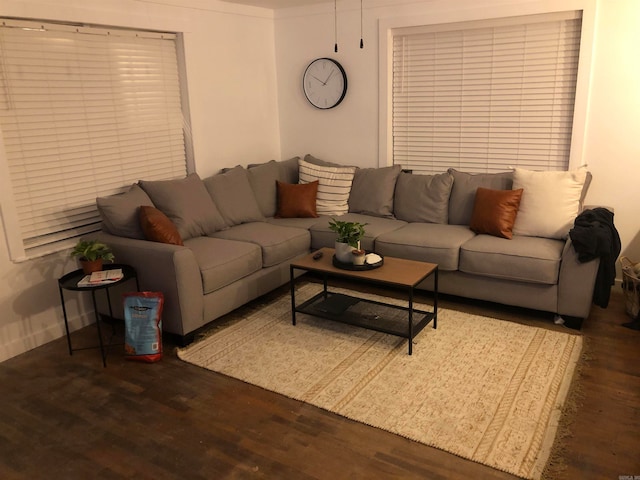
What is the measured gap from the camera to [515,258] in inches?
143

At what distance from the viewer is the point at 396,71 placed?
16.4 ft

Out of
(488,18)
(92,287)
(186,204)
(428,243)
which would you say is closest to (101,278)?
(92,287)

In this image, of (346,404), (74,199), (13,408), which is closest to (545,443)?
(346,404)

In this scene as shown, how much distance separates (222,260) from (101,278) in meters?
0.78

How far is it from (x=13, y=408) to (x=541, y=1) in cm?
453

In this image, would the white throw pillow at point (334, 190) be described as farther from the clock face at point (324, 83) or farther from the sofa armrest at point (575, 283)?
the sofa armrest at point (575, 283)

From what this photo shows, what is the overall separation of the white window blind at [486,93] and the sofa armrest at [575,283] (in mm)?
1188

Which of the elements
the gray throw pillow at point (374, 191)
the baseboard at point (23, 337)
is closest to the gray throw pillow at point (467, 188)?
the gray throw pillow at point (374, 191)

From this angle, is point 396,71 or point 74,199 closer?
point 74,199

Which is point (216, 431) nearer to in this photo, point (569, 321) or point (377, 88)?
point (569, 321)

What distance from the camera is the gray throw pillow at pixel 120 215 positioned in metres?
3.67

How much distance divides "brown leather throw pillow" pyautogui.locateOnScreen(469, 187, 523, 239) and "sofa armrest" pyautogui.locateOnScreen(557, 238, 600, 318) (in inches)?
19.3

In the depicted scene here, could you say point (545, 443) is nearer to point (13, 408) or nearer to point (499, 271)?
point (499, 271)

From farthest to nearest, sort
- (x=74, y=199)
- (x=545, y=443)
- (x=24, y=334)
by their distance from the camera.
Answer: (x=74, y=199), (x=24, y=334), (x=545, y=443)
